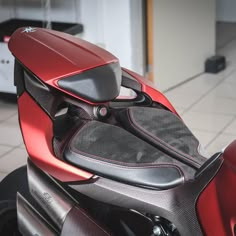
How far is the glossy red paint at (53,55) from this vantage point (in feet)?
4.50

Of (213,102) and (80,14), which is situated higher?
(80,14)

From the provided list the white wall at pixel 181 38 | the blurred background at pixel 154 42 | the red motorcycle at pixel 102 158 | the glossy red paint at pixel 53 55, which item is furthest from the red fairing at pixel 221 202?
the white wall at pixel 181 38

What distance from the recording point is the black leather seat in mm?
1239

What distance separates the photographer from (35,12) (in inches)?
145

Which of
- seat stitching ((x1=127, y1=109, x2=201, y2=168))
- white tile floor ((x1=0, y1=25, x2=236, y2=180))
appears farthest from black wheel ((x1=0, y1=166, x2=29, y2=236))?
white tile floor ((x1=0, y1=25, x2=236, y2=180))

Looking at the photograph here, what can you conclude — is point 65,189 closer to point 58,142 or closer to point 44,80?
point 58,142

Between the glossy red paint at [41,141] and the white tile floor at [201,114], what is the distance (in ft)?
3.88

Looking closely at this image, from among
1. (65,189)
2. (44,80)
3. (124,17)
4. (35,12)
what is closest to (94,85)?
(44,80)

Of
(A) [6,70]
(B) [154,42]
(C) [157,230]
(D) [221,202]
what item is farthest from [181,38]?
(D) [221,202]

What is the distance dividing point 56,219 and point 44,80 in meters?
0.32

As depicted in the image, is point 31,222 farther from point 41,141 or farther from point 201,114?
point 201,114

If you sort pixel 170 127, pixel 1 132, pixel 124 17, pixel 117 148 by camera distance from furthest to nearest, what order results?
pixel 124 17
pixel 1 132
pixel 170 127
pixel 117 148

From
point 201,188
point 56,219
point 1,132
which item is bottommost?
point 1,132

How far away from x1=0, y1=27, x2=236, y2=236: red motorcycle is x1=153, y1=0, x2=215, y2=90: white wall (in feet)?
6.82
